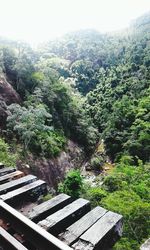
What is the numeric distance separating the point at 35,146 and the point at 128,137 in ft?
39.1

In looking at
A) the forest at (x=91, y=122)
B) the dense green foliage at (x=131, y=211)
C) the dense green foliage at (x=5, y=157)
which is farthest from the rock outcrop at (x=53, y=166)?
the dense green foliage at (x=131, y=211)

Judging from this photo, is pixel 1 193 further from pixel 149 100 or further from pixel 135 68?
pixel 135 68

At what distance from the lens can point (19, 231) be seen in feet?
6.77

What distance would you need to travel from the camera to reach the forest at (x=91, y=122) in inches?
481

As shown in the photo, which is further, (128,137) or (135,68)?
(135,68)

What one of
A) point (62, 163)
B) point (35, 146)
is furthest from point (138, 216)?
point (62, 163)

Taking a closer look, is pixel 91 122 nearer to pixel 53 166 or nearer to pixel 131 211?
pixel 53 166

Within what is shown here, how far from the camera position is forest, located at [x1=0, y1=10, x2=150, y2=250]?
12206 mm

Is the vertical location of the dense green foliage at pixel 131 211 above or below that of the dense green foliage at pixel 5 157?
below

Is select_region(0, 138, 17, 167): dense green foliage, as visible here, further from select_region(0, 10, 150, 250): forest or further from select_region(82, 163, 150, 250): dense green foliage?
select_region(82, 163, 150, 250): dense green foliage

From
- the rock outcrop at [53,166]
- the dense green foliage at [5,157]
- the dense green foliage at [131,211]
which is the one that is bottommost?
the rock outcrop at [53,166]

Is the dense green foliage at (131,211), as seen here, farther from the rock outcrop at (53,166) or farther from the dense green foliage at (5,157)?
the rock outcrop at (53,166)

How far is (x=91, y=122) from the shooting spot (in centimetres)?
3722

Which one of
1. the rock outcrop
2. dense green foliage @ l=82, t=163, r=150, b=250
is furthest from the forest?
the rock outcrop
